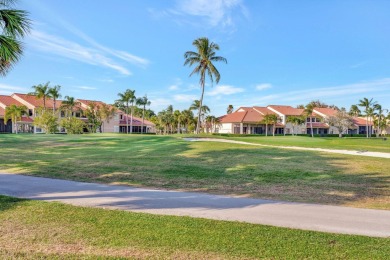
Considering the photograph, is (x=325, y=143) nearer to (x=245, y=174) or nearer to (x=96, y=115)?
(x=245, y=174)

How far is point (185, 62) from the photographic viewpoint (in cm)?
4447

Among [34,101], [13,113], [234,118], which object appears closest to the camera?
[13,113]

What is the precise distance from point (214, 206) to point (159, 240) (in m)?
2.62

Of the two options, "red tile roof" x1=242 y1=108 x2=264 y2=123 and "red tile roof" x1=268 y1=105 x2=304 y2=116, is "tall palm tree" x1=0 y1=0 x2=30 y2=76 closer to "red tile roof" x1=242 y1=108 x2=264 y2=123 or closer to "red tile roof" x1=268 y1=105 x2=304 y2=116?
"red tile roof" x1=242 y1=108 x2=264 y2=123

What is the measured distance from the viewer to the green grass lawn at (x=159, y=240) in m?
4.80

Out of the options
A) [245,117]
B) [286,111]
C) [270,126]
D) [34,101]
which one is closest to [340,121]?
[286,111]

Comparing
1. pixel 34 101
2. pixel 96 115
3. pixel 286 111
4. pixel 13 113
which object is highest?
pixel 34 101

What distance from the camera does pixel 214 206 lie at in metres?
7.71

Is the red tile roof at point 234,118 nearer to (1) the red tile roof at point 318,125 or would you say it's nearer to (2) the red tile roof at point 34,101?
(1) the red tile roof at point 318,125

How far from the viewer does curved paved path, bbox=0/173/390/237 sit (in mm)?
6422

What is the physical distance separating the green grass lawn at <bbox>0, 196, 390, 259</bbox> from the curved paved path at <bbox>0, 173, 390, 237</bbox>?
52 cm

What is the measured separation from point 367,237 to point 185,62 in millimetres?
40647

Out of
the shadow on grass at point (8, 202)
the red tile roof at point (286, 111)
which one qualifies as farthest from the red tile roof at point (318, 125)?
the shadow on grass at point (8, 202)

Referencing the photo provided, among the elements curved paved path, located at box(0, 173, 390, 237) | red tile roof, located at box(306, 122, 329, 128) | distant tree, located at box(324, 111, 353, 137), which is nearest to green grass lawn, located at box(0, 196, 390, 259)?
curved paved path, located at box(0, 173, 390, 237)
